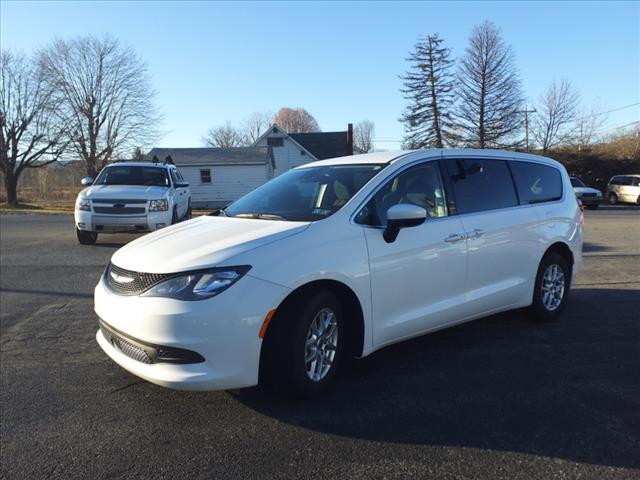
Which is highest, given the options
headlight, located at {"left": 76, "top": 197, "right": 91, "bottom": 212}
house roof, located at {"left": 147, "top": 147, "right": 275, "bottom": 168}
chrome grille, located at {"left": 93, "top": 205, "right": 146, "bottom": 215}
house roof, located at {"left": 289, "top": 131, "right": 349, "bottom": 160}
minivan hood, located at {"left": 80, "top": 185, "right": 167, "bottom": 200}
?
house roof, located at {"left": 289, "top": 131, "right": 349, "bottom": 160}

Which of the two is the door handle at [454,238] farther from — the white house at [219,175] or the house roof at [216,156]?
the house roof at [216,156]

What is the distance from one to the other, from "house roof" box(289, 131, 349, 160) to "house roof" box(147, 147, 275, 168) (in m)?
9.56

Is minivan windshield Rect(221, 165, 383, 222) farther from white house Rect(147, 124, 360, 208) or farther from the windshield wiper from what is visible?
white house Rect(147, 124, 360, 208)

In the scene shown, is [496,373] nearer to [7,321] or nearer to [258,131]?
[7,321]

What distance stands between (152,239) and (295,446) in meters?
1.95

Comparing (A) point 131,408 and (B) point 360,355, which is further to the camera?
(B) point 360,355

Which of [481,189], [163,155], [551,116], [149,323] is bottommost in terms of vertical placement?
[149,323]

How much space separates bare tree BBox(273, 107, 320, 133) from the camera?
85000 mm

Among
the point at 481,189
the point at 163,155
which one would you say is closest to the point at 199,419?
the point at 481,189

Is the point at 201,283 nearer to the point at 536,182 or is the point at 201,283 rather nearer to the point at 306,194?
the point at 306,194

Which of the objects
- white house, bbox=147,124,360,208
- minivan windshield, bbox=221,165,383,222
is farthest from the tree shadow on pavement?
white house, bbox=147,124,360,208

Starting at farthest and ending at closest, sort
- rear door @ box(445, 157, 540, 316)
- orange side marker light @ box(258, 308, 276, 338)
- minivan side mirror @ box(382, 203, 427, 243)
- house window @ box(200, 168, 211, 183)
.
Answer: house window @ box(200, 168, 211, 183)
rear door @ box(445, 157, 540, 316)
minivan side mirror @ box(382, 203, 427, 243)
orange side marker light @ box(258, 308, 276, 338)

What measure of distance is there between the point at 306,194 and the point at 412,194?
0.89 metres

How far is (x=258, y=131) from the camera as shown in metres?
91.9
